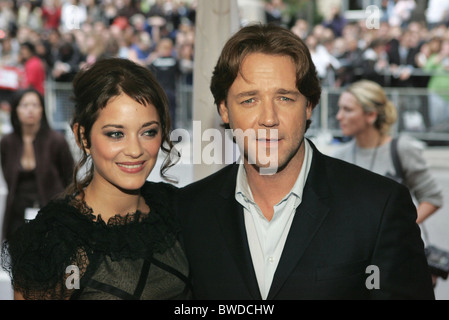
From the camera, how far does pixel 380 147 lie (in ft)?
16.0

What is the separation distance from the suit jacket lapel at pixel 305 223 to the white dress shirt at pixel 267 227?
0.04 m

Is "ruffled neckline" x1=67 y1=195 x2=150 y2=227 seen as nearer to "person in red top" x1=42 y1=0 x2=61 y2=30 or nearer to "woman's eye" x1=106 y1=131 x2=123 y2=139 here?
"woman's eye" x1=106 y1=131 x2=123 y2=139

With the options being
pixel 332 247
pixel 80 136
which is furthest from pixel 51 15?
pixel 332 247

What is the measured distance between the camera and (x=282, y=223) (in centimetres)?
273

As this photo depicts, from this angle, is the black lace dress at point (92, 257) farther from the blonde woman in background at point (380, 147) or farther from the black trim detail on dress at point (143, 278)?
the blonde woman in background at point (380, 147)

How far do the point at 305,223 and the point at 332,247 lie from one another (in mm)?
144

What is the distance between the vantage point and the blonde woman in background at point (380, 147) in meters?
4.73

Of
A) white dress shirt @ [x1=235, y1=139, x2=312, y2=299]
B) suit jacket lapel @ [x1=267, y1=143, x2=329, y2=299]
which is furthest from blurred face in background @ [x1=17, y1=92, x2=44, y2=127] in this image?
suit jacket lapel @ [x1=267, y1=143, x2=329, y2=299]

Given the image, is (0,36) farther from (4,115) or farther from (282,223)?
(282,223)

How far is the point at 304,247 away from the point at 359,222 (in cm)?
23

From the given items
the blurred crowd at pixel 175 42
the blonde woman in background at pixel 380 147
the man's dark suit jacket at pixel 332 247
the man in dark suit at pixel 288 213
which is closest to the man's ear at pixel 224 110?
the man in dark suit at pixel 288 213

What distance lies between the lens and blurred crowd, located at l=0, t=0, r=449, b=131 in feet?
39.3

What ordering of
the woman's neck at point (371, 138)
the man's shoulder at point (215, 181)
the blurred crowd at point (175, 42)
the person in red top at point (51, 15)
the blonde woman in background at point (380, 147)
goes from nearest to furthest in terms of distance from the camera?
1. the man's shoulder at point (215, 181)
2. the blonde woman in background at point (380, 147)
3. the woman's neck at point (371, 138)
4. the blurred crowd at point (175, 42)
5. the person in red top at point (51, 15)
